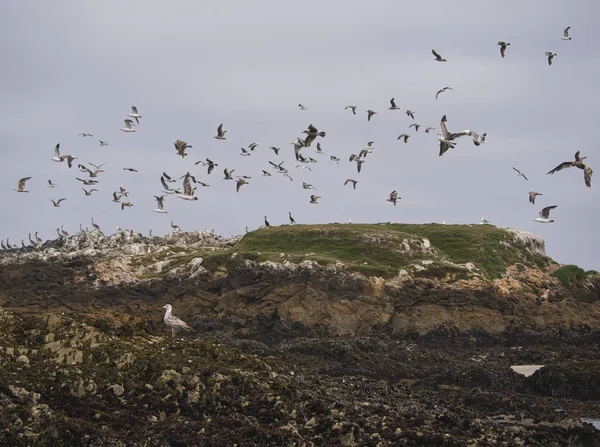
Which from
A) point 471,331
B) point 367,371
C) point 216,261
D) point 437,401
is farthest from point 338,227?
point 437,401

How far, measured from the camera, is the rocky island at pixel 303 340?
87.2 feet

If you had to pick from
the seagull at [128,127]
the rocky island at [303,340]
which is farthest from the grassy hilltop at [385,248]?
the seagull at [128,127]

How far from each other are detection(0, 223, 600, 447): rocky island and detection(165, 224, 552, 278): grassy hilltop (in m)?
0.23

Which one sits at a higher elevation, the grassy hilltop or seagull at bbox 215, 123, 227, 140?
seagull at bbox 215, 123, 227, 140

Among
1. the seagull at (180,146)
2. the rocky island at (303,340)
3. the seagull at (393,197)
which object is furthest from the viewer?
the seagull at (393,197)

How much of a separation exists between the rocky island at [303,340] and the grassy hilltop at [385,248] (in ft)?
0.75

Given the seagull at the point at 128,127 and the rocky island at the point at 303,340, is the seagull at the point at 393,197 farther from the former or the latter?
the seagull at the point at 128,127

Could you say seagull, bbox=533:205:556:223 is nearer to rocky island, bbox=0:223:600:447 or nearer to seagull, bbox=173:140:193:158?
rocky island, bbox=0:223:600:447

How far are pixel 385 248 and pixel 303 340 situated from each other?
1837cm

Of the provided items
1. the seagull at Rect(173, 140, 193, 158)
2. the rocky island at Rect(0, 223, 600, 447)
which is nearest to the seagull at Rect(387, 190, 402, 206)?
the rocky island at Rect(0, 223, 600, 447)

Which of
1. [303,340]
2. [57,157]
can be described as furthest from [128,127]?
[303,340]

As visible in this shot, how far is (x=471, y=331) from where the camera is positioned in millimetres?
54469

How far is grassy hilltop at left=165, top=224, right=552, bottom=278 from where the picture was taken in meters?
61.2

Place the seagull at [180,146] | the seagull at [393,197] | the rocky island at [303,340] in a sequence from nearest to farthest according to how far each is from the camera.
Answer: the rocky island at [303,340]
the seagull at [180,146]
the seagull at [393,197]
